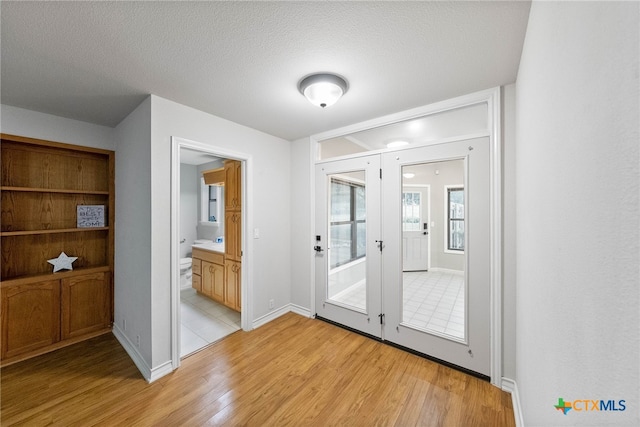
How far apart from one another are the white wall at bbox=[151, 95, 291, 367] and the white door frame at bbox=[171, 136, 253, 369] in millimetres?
37

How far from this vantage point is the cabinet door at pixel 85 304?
262 centimetres

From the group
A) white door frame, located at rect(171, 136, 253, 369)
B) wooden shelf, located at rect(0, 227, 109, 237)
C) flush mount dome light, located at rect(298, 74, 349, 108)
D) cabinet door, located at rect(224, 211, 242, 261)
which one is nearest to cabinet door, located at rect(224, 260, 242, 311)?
cabinet door, located at rect(224, 211, 242, 261)

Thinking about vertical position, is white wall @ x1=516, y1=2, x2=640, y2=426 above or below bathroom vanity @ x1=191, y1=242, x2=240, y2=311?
above

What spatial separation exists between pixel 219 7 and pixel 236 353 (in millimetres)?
2792

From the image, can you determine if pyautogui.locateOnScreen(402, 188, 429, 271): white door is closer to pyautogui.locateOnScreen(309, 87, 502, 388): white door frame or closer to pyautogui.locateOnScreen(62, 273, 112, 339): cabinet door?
pyautogui.locateOnScreen(309, 87, 502, 388): white door frame

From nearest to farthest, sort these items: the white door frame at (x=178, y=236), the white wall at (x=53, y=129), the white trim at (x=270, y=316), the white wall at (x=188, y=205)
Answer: the white door frame at (x=178, y=236)
the white wall at (x=53, y=129)
the white trim at (x=270, y=316)
the white wall at (x=188, y=205)

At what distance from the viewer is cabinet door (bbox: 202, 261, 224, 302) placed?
353 centimetres

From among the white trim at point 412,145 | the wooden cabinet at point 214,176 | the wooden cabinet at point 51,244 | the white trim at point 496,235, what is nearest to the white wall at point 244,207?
the white trim at point 412,145

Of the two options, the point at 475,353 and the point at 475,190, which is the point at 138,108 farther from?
the point at 475,353

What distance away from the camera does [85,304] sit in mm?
2742

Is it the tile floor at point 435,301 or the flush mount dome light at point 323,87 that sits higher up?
the flush mount dome light at point 323,87

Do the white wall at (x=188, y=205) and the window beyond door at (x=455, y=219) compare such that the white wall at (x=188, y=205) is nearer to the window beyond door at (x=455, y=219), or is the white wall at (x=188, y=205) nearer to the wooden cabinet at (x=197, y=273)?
the wooden cabinet at (x=197, y=273)

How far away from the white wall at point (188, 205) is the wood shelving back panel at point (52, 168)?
231 centimetres

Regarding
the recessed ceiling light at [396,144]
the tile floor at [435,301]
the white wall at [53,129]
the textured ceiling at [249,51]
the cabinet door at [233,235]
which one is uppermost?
the textured ceiling at [249,51]
